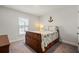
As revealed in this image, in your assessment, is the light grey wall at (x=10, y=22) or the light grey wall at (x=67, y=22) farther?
the light grey wall at (x=10, y=22)

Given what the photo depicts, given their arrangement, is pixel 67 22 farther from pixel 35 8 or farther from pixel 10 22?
pixel 10 22

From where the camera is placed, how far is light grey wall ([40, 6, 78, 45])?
8.01 feet

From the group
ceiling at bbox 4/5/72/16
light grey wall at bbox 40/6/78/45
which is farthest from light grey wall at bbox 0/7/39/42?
light grey wall at bbox 40/6/78/45

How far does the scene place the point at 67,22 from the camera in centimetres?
268

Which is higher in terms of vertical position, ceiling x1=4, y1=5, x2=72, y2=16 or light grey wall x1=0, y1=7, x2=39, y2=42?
ceiling x1=4, y1=5, x2=72, y2=16

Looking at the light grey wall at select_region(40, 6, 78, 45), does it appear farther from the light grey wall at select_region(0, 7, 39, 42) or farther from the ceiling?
the light grey wall at select_region(0, 7, 39, 42)

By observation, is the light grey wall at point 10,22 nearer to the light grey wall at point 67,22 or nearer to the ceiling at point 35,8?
the ceiling at point 35,8

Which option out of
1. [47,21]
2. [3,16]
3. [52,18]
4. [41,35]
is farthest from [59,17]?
[3,16]

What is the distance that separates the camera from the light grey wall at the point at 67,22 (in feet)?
8.01

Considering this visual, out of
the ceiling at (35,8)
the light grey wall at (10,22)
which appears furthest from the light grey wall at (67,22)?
the light grey wall at (10,22)
